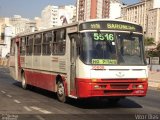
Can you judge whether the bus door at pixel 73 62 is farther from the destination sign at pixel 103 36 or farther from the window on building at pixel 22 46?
the window on building at pixel 22 46

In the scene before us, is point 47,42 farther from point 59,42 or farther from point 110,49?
point 110,49

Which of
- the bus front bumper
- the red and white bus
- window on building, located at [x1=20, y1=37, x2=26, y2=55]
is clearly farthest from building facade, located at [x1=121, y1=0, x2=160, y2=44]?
the bus front bumper

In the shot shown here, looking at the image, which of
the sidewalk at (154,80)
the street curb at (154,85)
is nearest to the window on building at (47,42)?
the street curb at (154,85)

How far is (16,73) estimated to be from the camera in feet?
76.3

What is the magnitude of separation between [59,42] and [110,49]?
111 inches

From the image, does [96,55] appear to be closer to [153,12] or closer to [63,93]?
[63,93]

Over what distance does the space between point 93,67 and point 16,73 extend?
1098 centimetres

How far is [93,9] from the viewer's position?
141875 millimetres

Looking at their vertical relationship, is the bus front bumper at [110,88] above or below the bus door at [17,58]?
below

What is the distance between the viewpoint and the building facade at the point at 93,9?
140250 millimetres

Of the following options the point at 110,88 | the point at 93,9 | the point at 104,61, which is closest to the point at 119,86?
the point at 110,88

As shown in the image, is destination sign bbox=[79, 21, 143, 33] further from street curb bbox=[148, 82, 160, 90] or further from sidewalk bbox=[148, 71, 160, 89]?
sidewalk bbox=[148, 71, 160, 89]

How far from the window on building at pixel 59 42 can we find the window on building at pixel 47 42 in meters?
0.57

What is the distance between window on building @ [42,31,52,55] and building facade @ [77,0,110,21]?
120 metres
